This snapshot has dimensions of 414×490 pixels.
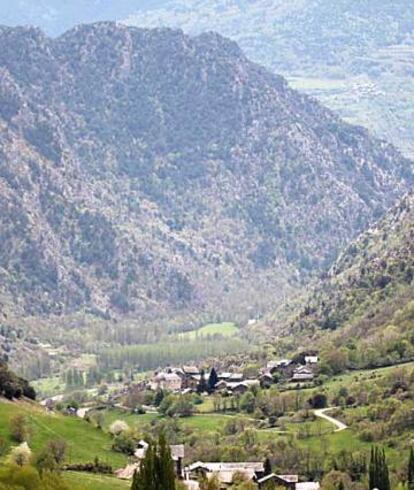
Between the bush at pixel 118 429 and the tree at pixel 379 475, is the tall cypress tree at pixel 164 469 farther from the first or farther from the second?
the bush at pixel 118 429

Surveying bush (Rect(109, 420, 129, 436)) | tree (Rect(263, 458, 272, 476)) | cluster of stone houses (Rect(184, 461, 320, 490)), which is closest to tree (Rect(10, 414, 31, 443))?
cluster of stone houses (Rect(184, 461, 320, 490))

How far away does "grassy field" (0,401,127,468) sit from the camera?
155750 millimetres

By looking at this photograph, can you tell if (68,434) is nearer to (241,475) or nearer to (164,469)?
(241,475)

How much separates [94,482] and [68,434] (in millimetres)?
25340

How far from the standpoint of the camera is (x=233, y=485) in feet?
493

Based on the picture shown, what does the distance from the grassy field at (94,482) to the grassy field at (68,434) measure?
710 cm

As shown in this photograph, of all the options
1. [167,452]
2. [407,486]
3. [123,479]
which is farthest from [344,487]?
[167,452]

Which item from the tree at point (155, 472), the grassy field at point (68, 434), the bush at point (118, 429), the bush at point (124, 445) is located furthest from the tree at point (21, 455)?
the bush at point (118, 429)

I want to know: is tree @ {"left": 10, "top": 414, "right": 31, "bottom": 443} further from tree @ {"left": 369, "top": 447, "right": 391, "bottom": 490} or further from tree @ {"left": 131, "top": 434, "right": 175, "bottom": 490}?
tree @ {"left": 131, "top": 434, "right": 175, "bottom": 490}

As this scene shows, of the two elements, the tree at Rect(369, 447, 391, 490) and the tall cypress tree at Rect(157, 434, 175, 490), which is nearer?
the tall cypress tree at Rect(157, 434, 175, 490)

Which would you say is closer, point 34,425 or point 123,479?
point 123,479

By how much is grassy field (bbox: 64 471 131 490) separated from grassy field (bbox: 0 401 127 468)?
7099 mm

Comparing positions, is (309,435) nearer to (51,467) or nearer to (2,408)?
(2,408)

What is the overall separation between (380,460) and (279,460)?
32435 mm
